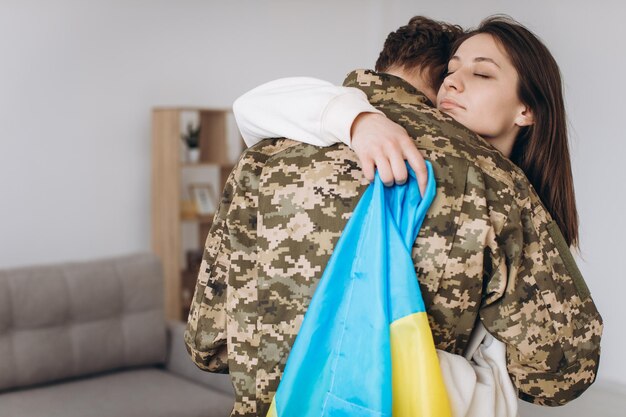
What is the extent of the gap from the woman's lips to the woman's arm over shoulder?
228 millimetres

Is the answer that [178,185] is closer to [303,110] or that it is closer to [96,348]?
[96,348]

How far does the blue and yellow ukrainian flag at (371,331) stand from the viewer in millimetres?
1042

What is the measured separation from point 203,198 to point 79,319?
156 centimetres

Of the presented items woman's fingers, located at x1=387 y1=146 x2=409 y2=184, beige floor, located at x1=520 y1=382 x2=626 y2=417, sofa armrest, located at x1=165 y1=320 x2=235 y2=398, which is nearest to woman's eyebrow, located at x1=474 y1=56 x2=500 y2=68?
woman's fingers, located at x1=387 y1=146 x2=409 y2=184

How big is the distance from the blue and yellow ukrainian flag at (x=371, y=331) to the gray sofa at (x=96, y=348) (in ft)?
7.09

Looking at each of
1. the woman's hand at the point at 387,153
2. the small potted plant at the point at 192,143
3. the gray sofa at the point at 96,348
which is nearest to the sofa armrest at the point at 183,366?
the gray sofa at the point at 96,348

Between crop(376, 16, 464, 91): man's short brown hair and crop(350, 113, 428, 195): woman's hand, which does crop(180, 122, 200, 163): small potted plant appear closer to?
crop(376, 16, 464, 91): man's short brown hair

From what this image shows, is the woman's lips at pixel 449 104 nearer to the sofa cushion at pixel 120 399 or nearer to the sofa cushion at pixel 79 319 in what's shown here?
the sofa cushion at pixel 120 399

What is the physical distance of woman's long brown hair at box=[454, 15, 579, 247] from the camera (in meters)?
1.32

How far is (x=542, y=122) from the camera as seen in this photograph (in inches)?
53.9

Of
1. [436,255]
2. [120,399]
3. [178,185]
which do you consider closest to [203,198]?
[178,185]

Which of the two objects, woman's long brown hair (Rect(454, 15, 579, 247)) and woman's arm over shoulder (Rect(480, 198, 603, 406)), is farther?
woman's long brown hair (Rect(454, 15, 579, 247))

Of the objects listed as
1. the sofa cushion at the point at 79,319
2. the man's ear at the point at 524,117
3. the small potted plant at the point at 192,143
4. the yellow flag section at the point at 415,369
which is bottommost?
the sofa cushion at the point at 79,319

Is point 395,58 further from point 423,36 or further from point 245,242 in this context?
point 245,242
